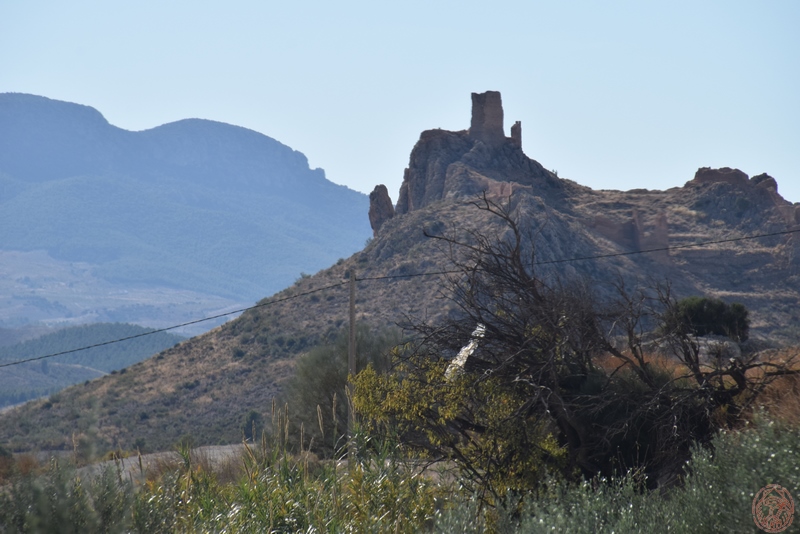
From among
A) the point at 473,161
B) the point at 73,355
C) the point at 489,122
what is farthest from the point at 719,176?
the point at 73,355

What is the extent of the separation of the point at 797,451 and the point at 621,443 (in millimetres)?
6323

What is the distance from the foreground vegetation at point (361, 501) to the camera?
17.4ft

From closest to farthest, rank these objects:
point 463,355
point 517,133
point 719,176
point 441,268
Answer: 1. point 463,355
2. point 441,268
3. point 719,176
4. point 517,133

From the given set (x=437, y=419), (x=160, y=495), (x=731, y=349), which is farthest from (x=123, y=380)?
(x=160, y=495)

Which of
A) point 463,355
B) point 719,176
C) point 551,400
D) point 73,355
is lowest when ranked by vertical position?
point 73,355

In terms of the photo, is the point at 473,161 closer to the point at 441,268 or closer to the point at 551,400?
the point at 441,268

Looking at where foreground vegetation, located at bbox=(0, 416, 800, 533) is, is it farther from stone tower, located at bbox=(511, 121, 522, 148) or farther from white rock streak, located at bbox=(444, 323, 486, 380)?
stone tower, located at bbox=(511, 121, 522, 148)

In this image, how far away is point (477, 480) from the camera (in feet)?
38.7

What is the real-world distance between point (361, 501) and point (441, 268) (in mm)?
29318
